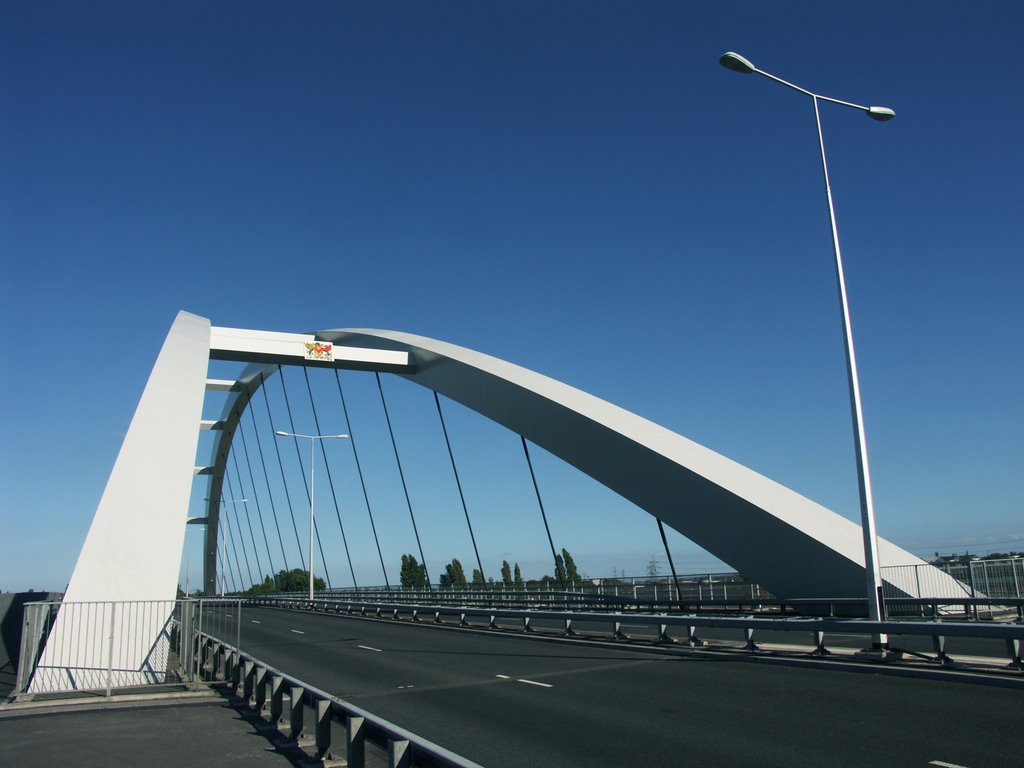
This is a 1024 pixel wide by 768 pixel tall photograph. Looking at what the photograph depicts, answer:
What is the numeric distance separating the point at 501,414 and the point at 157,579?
10.2 meters

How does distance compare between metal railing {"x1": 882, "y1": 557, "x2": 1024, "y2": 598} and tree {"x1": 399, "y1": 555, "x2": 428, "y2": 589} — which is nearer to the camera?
metal railing {"x1": 882, "y1": 557, "x2": 1024, "y2": 598}

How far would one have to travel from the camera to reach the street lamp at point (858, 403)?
41.0 ft

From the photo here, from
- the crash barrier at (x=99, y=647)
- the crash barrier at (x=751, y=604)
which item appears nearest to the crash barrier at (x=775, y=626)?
the crash barrier at (x=751, y=604)

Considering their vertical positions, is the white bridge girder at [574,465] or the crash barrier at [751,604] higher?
the white bridge girder at [574,465]

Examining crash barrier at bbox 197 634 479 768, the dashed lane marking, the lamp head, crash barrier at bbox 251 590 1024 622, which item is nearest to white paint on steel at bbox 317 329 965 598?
crash barrier at bbox 251 590 1024 622

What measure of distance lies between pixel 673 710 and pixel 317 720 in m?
4.08

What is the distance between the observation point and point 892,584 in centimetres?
1653

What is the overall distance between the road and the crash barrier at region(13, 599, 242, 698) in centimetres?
201

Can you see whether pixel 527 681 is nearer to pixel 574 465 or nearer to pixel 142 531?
pixel 142 531

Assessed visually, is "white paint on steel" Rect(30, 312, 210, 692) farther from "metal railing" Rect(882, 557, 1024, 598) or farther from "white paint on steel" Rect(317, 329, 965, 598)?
"metal railing" Rect(882, 557, 1024, 598)

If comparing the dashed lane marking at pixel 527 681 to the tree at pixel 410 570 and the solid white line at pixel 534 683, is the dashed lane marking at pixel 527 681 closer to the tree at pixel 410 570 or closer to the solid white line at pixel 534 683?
the solid white line at pixel 534 683

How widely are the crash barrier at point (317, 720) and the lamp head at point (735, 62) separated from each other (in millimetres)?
11049

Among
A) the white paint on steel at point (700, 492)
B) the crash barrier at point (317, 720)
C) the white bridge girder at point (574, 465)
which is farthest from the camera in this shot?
the white paint on steel at point (700, 492)

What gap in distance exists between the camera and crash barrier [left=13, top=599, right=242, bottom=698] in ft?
38.7
